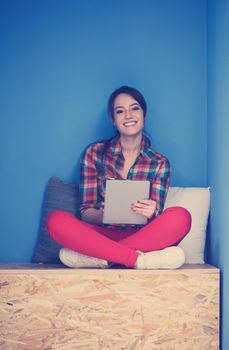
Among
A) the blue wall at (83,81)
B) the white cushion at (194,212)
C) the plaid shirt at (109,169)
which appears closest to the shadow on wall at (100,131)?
the blue wall at (83,81)

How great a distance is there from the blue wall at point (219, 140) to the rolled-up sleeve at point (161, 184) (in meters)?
0.25

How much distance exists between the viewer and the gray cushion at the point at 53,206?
252 cm

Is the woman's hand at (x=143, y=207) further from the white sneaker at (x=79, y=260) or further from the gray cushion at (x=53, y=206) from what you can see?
the gray cushion at (x=53, y=206)

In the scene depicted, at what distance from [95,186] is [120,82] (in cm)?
64

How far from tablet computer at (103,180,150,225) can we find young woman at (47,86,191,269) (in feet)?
0.12

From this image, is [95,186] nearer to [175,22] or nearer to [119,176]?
[119,176]

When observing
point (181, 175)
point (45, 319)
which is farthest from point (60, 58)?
point (45, 319)

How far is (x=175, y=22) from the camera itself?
287 centimetres

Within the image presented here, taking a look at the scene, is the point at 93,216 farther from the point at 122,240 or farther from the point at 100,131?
the point at 100,131

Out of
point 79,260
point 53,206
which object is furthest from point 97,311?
point 53,206

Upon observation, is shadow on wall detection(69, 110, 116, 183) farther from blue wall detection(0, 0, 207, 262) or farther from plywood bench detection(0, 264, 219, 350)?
plywood bench detection(0, 264, 219, 350)

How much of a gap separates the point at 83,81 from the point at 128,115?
1.30 feet

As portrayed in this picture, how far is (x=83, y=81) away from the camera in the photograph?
111 inches

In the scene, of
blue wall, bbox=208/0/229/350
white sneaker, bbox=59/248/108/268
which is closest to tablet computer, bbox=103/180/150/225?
white sneaker, bbox=59/248/108/268
